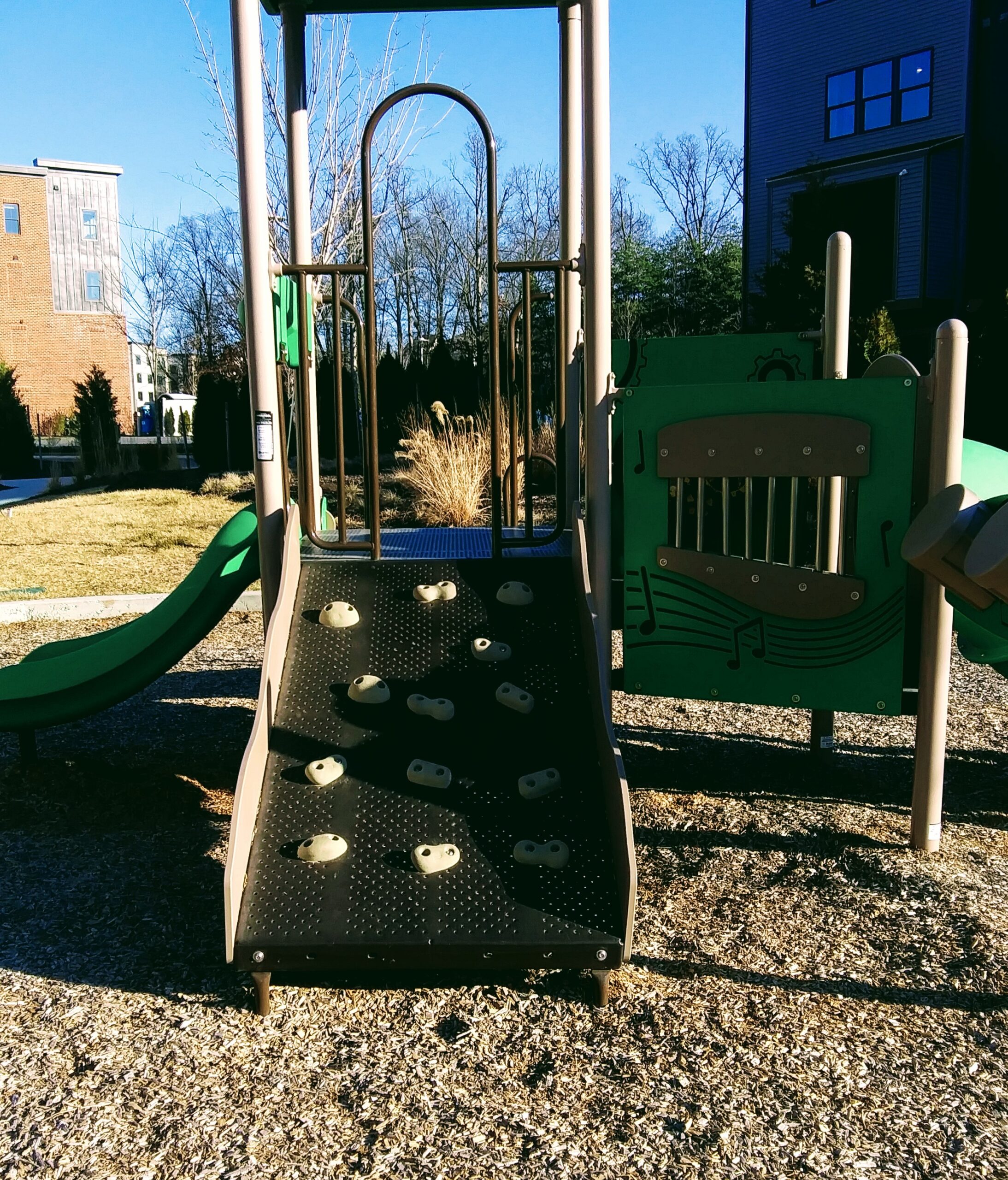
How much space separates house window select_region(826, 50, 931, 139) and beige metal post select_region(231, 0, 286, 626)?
67.1ft

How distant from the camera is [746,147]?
914 inches

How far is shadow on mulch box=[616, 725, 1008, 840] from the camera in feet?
14.1

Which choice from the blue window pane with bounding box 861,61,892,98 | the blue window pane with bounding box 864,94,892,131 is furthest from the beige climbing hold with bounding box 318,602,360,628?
the blue window pane with bounding box 861,61,892,98

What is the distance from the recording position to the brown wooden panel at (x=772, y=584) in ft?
12.3

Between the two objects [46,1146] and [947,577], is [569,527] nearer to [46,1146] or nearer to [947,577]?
[947,577]

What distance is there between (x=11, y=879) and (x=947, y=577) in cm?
312

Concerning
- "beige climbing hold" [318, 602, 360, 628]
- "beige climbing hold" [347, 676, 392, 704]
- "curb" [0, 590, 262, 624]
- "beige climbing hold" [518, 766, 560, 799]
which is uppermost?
"beige climbing hold" [318, 602, 360, 628]

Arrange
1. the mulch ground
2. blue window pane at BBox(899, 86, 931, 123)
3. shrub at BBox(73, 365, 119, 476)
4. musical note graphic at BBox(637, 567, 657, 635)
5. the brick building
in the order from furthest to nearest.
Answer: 1. the brick building
2. blue window pane at BBox(899, 86, 931, 123)
3. shrub at BBox(73, 365, 119, 476)
4. musical note graphic at BBox(637, 567, 657, 635)
5. the mulch ground

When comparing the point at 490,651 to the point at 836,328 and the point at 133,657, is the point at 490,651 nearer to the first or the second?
the point at 133,657

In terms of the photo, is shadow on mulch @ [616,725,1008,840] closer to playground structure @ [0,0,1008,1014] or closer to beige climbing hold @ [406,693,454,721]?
playground structure @ [0,0,1008,1014]

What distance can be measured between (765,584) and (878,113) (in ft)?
68.7

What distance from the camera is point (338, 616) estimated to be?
3684 millimetres

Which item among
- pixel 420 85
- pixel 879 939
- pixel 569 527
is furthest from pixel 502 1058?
pixel 420 85

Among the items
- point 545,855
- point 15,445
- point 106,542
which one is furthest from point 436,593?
point 15,445
